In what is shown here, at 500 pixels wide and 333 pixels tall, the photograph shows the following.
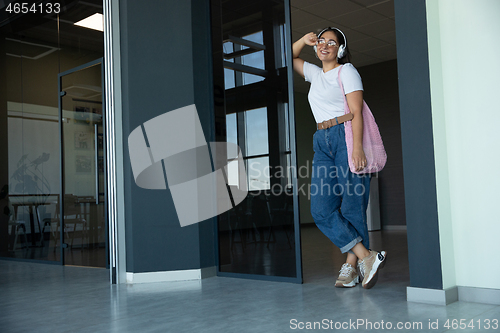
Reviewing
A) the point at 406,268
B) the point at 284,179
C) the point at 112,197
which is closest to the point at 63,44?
the point at 112,197

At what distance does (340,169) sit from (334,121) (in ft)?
1.03

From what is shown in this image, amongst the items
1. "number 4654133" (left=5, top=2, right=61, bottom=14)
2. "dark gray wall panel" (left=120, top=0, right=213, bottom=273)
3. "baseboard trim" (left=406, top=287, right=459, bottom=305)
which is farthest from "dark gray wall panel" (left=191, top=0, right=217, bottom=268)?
"number 4654133" (left=5, top=2, right=61, bottom=14)

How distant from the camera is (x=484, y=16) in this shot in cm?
241

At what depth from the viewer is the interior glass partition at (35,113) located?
→ 5.11 metres

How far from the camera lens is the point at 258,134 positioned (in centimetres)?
355

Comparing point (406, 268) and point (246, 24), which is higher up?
point (246, 24)

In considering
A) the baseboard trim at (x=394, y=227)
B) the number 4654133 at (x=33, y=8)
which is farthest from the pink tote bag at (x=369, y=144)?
the baseboard trim at (x=394, y=227)

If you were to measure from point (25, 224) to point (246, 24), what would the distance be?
3.87 metres

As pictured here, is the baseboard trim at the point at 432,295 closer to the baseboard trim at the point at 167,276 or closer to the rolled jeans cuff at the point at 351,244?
the rolled jeans cuff at the point at 351,244

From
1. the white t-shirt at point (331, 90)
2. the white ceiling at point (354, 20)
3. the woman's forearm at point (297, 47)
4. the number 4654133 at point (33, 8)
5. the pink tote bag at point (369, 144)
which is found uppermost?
the white ceiling at point (354, 20)

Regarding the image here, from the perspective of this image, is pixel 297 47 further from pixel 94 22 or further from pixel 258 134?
pixel 94 22

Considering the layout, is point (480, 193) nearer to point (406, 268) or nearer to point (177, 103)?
point (406, 268)

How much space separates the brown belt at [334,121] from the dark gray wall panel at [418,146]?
45cm

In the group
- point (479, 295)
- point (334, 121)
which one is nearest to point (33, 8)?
point (334, 121)
